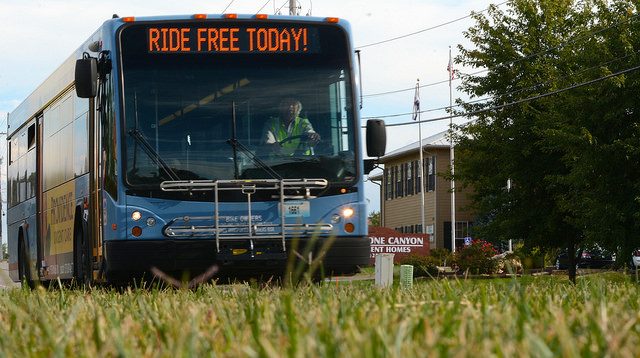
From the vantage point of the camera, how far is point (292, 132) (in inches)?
555

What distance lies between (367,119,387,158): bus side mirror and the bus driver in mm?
805

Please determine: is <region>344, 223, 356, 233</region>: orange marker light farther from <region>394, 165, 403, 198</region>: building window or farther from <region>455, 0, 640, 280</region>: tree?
<region>394, 165, 403, 198</region>: building window

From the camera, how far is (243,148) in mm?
14070

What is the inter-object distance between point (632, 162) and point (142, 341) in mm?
26768

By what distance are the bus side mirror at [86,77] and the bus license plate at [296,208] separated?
246 centimetres

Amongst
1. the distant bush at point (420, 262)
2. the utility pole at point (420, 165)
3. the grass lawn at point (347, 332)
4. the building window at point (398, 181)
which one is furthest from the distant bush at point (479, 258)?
the grass lawn at point (347, 332)

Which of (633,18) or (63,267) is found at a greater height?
(633,18)

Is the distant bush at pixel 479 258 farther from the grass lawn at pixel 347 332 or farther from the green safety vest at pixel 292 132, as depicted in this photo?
the grass lawn at pixel 347 332

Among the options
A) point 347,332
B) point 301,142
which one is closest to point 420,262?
point 301,142

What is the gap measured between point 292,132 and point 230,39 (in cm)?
138

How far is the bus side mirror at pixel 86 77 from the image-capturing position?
1400cm

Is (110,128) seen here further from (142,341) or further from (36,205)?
(142,341)

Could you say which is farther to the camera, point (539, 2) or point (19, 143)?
point (539, 2)

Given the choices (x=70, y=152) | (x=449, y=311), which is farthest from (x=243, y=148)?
(x=449, y=311)
